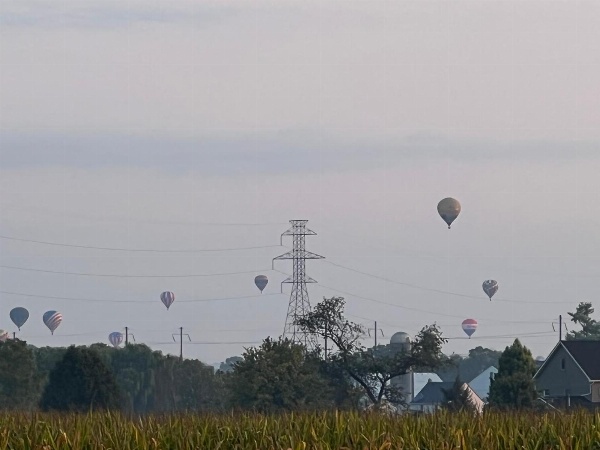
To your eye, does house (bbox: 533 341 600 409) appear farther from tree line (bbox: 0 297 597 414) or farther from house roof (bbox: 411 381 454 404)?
house roof (bbox: 411 381 454 404)

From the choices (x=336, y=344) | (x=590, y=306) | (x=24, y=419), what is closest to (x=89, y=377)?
(x=336, y=344)

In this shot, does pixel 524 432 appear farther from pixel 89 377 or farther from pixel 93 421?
pixel 89 377

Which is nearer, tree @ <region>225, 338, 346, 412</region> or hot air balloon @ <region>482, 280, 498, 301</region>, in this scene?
tree @ <region>225, 338, 346, 412</region>

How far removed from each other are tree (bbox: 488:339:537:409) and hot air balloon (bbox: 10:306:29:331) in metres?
98.4

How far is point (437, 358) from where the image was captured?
221ft

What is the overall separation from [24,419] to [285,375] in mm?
39589

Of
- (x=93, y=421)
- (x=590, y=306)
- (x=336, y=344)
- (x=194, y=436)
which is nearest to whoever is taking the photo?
(x=194, y=436)

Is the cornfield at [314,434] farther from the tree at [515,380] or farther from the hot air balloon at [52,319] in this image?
the hot air balloon at [52,319]

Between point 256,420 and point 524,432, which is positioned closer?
point 524,432

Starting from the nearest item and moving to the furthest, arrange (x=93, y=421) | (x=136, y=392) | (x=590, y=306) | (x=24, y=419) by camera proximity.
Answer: (x=93, y=421) < (x=24, y=419) < (x=136, y=392) < (x=590, y=306)

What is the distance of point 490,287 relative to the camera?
143m

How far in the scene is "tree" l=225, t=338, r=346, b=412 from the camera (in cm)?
6131

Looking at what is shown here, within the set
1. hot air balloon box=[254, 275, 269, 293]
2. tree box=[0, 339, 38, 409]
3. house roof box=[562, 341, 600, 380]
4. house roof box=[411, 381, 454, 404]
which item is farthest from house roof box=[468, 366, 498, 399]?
tree box=[0, 339, 38, 409]

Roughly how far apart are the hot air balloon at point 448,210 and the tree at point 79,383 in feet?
123
